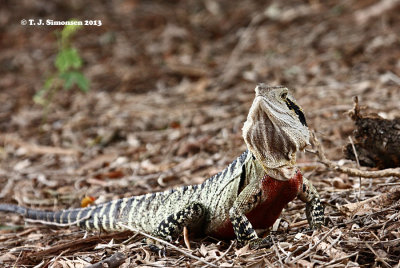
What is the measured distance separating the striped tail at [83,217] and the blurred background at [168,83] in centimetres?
65

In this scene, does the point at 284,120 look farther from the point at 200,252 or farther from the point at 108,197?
the point at 108,197

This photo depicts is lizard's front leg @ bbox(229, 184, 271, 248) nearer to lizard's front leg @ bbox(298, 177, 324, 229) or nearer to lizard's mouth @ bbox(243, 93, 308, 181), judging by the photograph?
lizard's mouth @ bbox(243, 93, 308, 181)

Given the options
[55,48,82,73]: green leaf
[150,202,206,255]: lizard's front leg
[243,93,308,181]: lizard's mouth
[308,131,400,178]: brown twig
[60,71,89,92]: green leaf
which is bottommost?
[150,202,206,255]: lizard's front leg

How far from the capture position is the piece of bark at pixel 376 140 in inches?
172

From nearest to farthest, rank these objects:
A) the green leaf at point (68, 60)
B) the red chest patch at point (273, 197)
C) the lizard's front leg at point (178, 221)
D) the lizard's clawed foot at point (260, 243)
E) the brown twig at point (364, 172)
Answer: the lizard's clawed foot at point (260, 243) → the red chest patch at point (273, 197) → the brown twig at point (364, 172) → the lizard's front leg at point (178, 221) → the green leaf at point (68, 60)

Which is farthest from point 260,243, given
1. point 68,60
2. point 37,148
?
point 37,148

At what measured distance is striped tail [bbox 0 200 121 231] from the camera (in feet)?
16.0

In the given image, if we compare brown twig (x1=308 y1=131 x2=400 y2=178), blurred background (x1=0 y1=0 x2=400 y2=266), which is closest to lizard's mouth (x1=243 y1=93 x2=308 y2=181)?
brown twig (x1=308 y1=131 x2=400 y2=178)

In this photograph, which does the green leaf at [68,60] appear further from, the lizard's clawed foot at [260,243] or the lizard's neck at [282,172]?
the lizard's clawed foot at [260,243]

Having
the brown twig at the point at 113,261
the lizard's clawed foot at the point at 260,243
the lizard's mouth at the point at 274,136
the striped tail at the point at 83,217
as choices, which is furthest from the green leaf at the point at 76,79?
the lizard's clawed foot at the point at 260,243

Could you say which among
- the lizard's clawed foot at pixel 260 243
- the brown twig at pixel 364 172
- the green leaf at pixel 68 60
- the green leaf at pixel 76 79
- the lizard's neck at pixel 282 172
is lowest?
the lizard's clawed foot at pixel 260 243

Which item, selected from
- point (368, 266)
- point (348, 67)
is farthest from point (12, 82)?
point (368, 266)

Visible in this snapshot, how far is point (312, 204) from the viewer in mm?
3975

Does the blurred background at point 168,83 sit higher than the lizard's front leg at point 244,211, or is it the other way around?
the blurred background at point 168,83
